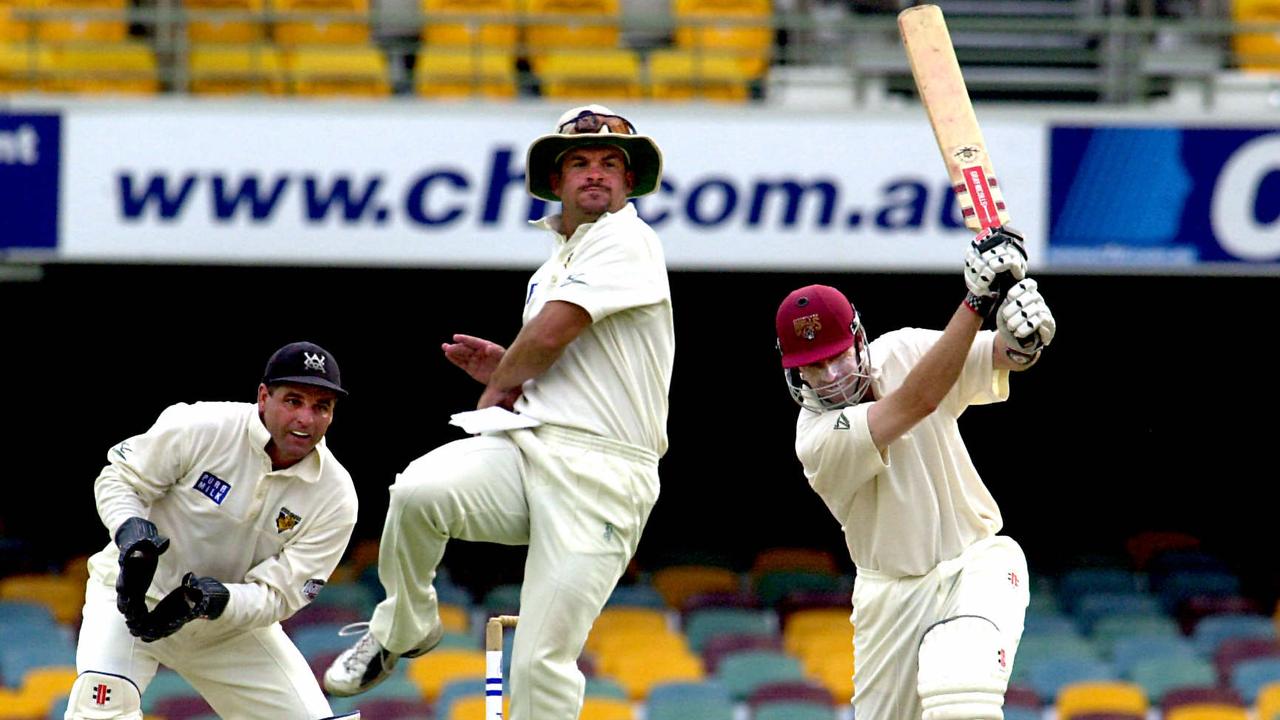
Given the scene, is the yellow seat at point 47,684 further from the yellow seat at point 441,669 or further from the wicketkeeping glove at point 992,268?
the wicketkeeping glove at point 992,268

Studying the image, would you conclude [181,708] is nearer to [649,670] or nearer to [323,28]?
[649,670]

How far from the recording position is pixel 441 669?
1007 centimetres

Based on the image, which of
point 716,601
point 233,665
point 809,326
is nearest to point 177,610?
point 233,665

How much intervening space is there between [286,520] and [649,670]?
4259mm

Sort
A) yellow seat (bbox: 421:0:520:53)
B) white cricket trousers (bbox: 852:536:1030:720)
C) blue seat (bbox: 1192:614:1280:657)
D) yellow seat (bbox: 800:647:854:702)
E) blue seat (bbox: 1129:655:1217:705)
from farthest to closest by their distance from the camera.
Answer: yellow seat (bbox: 421:0:520:53) < blue seat (bbox: 1192:614:1280:657) < blue seat (bbox: 1129:655:1217:705) < yellow seat (bbox: 800:647:854:702) < white cricket trousers (bbox: 852:536:1030:720)

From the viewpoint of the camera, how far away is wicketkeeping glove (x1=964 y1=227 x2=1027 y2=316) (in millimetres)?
5090

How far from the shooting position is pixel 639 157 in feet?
18.0

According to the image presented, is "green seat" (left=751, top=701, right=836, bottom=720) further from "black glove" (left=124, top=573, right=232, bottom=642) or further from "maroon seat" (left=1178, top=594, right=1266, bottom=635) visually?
"black glove" (left=124, top=573, right=232, bottom=642)

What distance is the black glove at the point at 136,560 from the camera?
18.2ft

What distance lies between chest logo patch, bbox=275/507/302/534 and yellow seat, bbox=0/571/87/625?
575cm

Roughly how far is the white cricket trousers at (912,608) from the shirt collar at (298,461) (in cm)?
176

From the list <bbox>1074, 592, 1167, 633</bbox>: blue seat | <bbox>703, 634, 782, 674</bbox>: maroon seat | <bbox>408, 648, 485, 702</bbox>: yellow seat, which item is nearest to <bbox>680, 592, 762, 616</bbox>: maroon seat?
<bbox>703, 634, 782, 674</bbox>: maroon seat

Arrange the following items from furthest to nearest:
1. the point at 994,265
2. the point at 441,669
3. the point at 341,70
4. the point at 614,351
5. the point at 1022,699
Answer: the point at 341,70 → the point at 441,669 → the point at 1022,699 → the point at 614,351 → the point at 994,265

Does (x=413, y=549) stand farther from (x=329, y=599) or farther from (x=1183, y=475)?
(x=1183, y=475)
